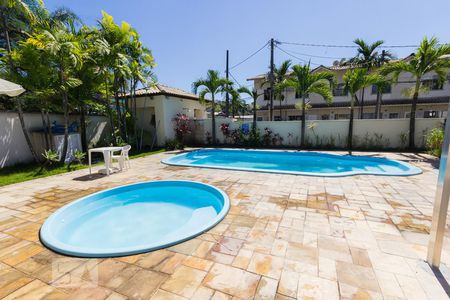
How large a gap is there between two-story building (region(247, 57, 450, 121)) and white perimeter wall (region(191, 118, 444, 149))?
5.02 m

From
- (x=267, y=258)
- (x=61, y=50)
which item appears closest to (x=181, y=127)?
(x=61, y=50)

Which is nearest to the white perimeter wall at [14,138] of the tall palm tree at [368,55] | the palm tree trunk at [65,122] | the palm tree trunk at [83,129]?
the palm tree trunk at [83,129]

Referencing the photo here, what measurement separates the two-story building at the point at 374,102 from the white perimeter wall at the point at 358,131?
502cm

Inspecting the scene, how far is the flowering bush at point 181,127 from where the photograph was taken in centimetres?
1363

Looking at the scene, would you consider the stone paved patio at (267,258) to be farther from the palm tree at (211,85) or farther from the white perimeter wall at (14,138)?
the palm tree at (211,85)

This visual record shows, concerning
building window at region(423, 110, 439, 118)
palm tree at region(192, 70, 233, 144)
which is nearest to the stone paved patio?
palm tree at region(192, 70, 233, 144)

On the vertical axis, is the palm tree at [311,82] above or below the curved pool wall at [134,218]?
above

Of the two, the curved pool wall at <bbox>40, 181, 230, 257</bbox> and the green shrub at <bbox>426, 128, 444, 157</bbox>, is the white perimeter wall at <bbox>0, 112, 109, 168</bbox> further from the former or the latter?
the green shrub at <bbox>426, 128, 444, 157</bbox>

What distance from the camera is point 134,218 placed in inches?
185

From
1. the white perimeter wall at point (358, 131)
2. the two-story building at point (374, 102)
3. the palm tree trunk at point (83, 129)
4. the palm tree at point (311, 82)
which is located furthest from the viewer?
the two-story building at point (374, 102)

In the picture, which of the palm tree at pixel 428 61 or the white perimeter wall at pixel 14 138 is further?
the palm tree at pixel 428 61

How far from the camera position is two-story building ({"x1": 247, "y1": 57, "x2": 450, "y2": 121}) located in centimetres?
1725

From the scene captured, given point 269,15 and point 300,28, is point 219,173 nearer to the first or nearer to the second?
point 269,15

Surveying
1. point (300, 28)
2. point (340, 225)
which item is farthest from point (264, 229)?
point (300, 28)
